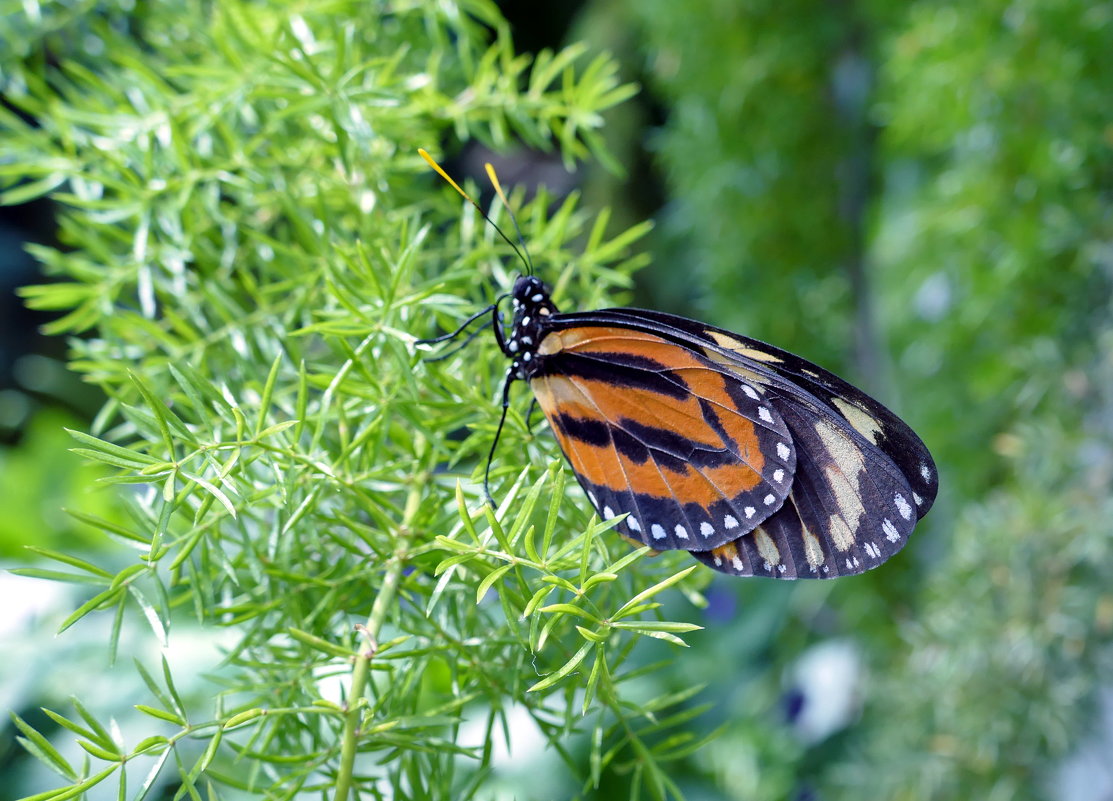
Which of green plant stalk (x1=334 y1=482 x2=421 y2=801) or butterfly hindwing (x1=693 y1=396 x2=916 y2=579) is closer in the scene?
green plant stalk (x1=334 y1=482 x2=421 y2=801)

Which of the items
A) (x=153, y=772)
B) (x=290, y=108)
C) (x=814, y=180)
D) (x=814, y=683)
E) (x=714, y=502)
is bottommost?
(x=153, y=772)

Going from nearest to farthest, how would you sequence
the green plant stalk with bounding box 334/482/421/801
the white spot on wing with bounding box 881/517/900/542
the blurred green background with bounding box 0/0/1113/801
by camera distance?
the green plant stalk with bounding box 334/482/421/801
the white spot on wing with bounding box 881/517/900/542
the blurred green background with bounding box 0/0/1113/801

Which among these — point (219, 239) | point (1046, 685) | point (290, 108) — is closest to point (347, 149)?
point (290, 108)

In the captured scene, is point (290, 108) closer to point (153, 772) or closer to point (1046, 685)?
point (153, 772)

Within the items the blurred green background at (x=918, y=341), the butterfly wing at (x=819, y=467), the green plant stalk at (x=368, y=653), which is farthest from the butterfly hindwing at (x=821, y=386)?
the blurred green background at (x=918, y=341)

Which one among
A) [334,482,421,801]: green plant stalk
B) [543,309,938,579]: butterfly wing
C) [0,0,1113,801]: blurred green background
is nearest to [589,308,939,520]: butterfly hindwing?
[543,309,938,579]: butterfly wing

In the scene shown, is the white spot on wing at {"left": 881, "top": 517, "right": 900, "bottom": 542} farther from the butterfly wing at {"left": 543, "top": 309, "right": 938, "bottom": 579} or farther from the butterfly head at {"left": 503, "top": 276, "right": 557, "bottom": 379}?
the butterfly head at {"left": 503, "top": 276, "right": 557, "bottom": 379}
